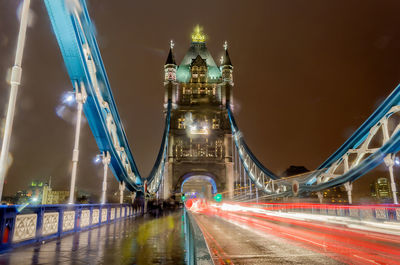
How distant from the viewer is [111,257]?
6.91 m

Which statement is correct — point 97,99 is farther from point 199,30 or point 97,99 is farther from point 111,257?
point 199,30

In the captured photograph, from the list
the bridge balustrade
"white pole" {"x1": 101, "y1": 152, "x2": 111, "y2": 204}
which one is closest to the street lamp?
"white pole" {"x1": 101, "y1": 152, "x2": 111, "y2": 204}

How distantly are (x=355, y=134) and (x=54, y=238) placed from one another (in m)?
27.6

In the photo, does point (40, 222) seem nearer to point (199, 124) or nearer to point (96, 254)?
point (96, 254)

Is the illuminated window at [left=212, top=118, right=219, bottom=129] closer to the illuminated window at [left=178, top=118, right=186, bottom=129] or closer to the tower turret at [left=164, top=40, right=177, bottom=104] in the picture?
the illuminated window at [left=178, top=118, right=186, bottom=129]

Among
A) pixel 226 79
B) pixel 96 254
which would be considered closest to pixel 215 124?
pixel 226 79

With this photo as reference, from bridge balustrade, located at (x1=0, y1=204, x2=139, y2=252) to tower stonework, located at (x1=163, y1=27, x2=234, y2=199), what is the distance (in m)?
48.9

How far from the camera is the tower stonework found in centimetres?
6450

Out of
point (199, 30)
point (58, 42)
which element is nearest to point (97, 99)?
point (58, 42)

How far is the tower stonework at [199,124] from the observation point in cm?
6450

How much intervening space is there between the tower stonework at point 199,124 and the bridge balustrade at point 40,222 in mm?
48946

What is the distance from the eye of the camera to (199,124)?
67750mm

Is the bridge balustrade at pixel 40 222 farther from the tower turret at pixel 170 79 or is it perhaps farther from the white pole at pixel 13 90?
the tower turret at pixel 170 79

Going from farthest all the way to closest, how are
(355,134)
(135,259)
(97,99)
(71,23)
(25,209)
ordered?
(355,134)
(97,99)
(71,23)
(25,209)
(135,259)
